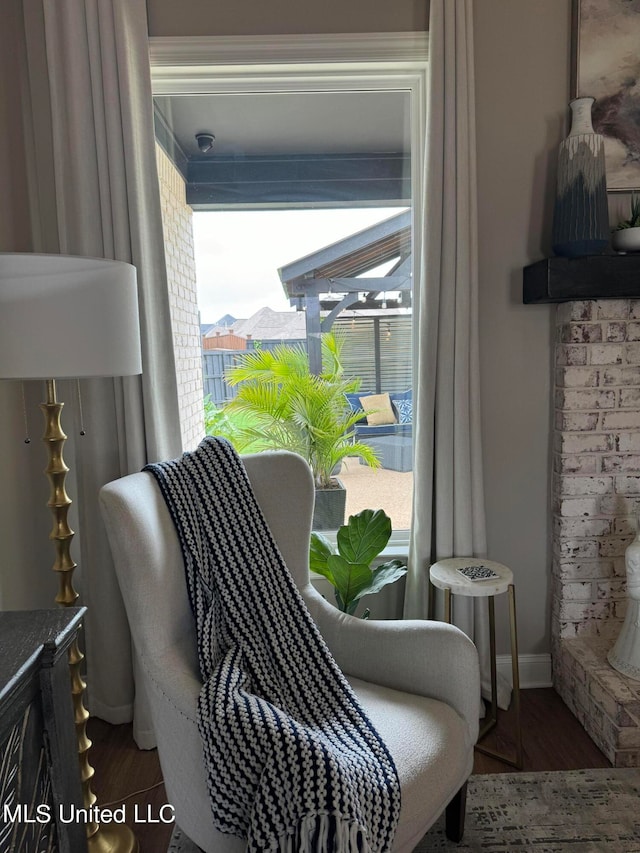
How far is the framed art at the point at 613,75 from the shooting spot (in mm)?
2035

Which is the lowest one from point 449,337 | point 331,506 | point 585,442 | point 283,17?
point 331,506

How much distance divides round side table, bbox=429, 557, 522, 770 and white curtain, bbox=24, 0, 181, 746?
3.31 ft

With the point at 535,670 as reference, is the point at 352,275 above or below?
above

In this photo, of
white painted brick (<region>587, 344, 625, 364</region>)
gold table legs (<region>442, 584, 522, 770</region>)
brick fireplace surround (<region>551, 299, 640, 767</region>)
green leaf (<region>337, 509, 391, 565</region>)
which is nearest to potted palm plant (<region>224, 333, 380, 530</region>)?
green leaf (<region>337, 509, 391, 565</region>)

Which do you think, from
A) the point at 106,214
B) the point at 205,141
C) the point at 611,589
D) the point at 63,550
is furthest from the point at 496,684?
the point at 205,141

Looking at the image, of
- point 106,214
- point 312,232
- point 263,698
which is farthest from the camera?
point 312,232

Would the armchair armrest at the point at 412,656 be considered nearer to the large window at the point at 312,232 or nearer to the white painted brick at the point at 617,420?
the large window at the point at 312,232

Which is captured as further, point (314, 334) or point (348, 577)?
point (314, 334)

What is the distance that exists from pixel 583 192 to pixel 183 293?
144 cm

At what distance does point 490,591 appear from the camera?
179 centimetres

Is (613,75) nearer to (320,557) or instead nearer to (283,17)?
(283,17)

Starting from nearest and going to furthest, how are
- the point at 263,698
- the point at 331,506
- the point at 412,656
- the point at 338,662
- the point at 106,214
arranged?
the point at 263,698 → the point at 412,656 → the point at 338,662 → the point at 106,214 → the point at 331,506

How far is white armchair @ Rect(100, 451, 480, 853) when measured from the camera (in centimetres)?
130

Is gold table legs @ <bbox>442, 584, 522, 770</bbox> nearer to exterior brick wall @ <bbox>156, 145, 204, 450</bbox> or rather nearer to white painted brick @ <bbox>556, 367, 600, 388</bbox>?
white painted brick @ <bbox>556, 367, 600, 388</bbox>
